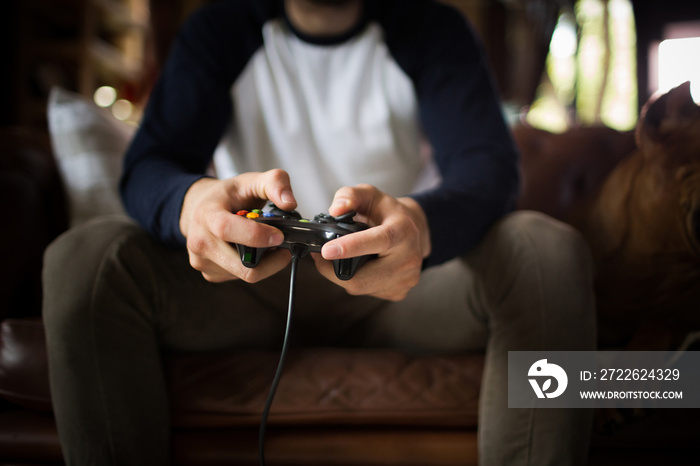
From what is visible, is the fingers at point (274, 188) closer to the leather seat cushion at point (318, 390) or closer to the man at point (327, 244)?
the man at point (327, 244)

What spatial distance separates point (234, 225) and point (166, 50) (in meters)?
1.76

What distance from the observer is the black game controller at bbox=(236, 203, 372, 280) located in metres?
0.38

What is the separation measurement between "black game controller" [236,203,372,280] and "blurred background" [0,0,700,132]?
4.76 ft

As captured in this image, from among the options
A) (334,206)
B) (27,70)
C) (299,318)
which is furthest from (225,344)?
(27,70)

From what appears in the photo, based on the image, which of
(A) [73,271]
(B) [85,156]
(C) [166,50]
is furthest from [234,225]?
(C) [166,50]

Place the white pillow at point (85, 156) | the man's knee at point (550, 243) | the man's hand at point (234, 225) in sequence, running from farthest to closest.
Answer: the white pillow at point (85, 156), the man's knee at point (550, 243), the man's hand at point (234, 225)

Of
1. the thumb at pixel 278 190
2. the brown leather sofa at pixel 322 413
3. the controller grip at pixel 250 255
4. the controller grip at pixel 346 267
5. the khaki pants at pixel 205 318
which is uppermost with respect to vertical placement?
the thumb at pixel 278 190

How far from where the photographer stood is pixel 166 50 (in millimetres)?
1841

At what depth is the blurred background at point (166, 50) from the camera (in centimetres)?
195

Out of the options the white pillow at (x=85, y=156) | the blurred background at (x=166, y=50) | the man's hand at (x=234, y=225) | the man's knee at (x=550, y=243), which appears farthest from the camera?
the blurred background at (x=166, y=50)

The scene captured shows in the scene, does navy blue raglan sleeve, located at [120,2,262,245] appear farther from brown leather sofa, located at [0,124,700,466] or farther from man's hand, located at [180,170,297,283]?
brown leather sofa, located at [0,124,700,466]

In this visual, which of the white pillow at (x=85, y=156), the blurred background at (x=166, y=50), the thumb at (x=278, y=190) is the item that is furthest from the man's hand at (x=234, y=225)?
the blurred background at (x=166, y=50)

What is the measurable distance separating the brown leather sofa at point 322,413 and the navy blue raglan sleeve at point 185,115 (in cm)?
19

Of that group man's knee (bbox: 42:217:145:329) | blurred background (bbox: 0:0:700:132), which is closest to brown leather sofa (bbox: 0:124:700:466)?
man's knee (bbox: 42:217:145:329)
